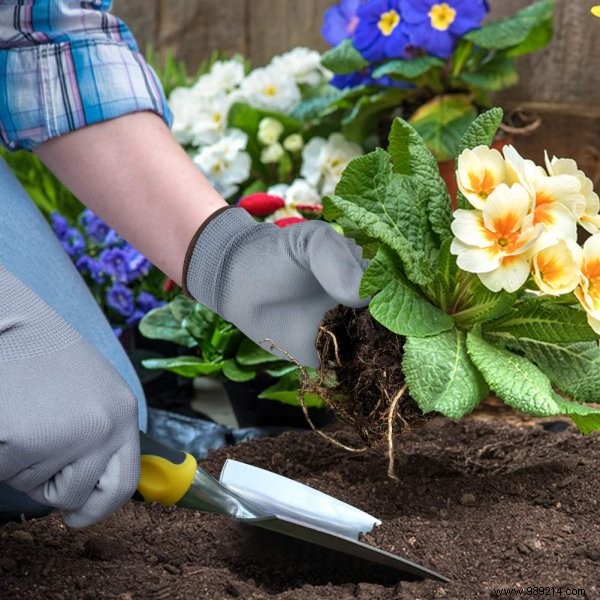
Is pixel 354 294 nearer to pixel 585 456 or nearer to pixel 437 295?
pixel 437 295

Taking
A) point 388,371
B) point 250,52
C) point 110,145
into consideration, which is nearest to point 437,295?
point 388,371

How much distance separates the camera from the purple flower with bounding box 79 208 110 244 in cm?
259

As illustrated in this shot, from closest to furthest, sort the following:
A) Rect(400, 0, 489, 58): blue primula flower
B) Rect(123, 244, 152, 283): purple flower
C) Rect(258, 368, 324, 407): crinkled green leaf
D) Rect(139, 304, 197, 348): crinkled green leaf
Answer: Rect(258, 368, 324, 407): crinkled green leaf, Rect(139, 304, 197, 348): crinkled green leaf, Rect(123, 244, 152, 283): purple flower, Rect(400, 0, 489, 58): blue primula flower

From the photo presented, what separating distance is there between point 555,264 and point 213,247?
0.52 meters

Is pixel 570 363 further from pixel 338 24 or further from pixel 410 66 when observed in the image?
pixel 338 24

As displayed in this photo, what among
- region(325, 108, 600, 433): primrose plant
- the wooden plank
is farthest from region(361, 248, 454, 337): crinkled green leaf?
the wooden plank

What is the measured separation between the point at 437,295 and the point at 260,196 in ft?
2.88

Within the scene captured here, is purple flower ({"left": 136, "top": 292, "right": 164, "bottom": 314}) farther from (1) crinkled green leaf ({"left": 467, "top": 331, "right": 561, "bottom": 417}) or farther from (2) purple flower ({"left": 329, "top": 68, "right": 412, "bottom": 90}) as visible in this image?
(1) crinkled green leaf ({"left": 467, "top": 331, "right": 561, "bottom": 417})

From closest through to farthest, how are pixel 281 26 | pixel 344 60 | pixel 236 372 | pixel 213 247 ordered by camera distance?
pixel 213 247
pixel 236 372
pixel 344 60
pixel 281 26

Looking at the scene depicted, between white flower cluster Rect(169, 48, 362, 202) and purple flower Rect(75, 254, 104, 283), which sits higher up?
white flower cluster Rect(169, 48, 362, 202)

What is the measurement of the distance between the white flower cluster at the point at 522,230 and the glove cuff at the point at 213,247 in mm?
363

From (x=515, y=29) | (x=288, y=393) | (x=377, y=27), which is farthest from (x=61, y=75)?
(x=515, y=29)

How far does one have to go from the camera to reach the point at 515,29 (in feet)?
8.29

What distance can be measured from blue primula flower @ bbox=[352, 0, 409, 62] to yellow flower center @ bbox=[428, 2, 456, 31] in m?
0.08
